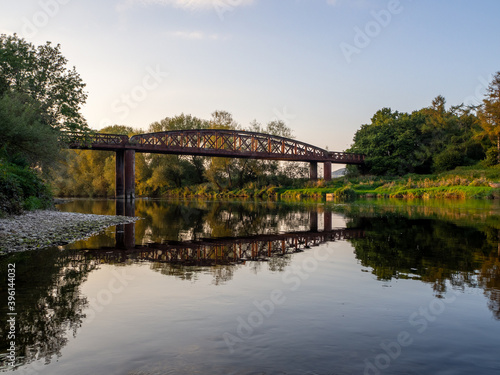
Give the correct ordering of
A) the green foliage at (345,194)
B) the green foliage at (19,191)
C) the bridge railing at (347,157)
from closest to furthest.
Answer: the green foliage at (19,191) < the green foliage at (345,194) < the bridge railing at (347,157)

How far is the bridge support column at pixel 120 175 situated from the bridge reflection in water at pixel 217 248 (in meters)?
52.5

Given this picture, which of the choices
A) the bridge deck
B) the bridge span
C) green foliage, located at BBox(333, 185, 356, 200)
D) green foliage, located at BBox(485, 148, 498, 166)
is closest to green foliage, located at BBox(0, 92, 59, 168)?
the bridge span

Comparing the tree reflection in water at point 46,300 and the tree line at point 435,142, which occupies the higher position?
the tree line at point 435,142

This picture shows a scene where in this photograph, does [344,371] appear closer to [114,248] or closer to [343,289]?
[343,289]

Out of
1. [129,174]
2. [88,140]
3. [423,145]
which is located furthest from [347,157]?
[88,140]

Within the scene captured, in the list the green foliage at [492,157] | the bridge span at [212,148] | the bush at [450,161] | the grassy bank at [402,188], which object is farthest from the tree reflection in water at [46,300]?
the bush at [450,161]

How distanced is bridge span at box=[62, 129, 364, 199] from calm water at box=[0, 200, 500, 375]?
5717 centimetres

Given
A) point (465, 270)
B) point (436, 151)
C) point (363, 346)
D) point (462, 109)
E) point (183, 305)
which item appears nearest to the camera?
point (363, 346)

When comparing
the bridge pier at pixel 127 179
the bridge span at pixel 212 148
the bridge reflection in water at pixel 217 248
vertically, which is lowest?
the bridge reflection in water at pixel 217 248

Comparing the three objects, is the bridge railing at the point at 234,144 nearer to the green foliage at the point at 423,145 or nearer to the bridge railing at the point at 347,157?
the bridge railing at the point at 347,157

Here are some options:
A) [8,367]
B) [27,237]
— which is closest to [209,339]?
[8,367]

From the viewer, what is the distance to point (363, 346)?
482cm

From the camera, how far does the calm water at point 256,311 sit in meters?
4.44

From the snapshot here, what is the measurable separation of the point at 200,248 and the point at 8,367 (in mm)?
8859
